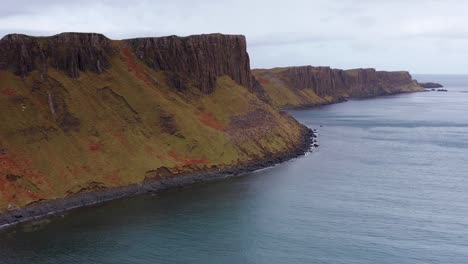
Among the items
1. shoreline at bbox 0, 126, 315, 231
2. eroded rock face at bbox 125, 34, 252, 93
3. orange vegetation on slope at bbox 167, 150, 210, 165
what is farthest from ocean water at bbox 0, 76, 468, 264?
eroded rock face at bbox 125, 34, 252, 93

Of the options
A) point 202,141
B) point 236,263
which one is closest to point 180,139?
point 202,141

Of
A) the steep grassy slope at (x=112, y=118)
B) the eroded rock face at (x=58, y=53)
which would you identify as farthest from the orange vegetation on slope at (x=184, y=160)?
the eroded rock face at (x=58, y=53)

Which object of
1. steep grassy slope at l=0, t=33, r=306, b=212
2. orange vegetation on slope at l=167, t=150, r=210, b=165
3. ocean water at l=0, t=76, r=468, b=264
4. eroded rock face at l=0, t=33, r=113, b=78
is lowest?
ocean water at l=0, t=76, r=468, b=264

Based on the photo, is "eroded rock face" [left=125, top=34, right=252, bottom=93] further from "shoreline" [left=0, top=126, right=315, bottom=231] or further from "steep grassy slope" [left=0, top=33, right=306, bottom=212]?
"shoreline" [left=0, top=126, right=315, bottom=231]

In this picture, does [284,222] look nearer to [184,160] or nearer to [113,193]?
[113,193]

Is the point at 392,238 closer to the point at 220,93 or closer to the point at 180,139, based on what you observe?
the point at 180,139

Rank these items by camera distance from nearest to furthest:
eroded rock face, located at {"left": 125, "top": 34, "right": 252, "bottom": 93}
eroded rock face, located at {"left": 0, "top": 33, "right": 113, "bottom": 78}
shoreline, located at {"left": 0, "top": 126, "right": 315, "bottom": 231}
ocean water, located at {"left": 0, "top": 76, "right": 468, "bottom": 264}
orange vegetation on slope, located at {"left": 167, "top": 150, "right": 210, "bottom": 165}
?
1. ocean water, located at {"left": 0, "top": 76, "right": 468, "bottom": 264}
2. shoreline, located at {"left": 0, "top": 126, "right": 315, "bottom": 231}
3. eroded rock face, located at {"left": 0, "top": 33, "right": 113, "bottom": 78}
4. orange vegetation on slope, located at {"left": 167, "top": 150, "right": 210, "bottom": 165}
5. eroded rock face, located at {"left": 125, "top": 34, "right": 252, "bottom": 93}
